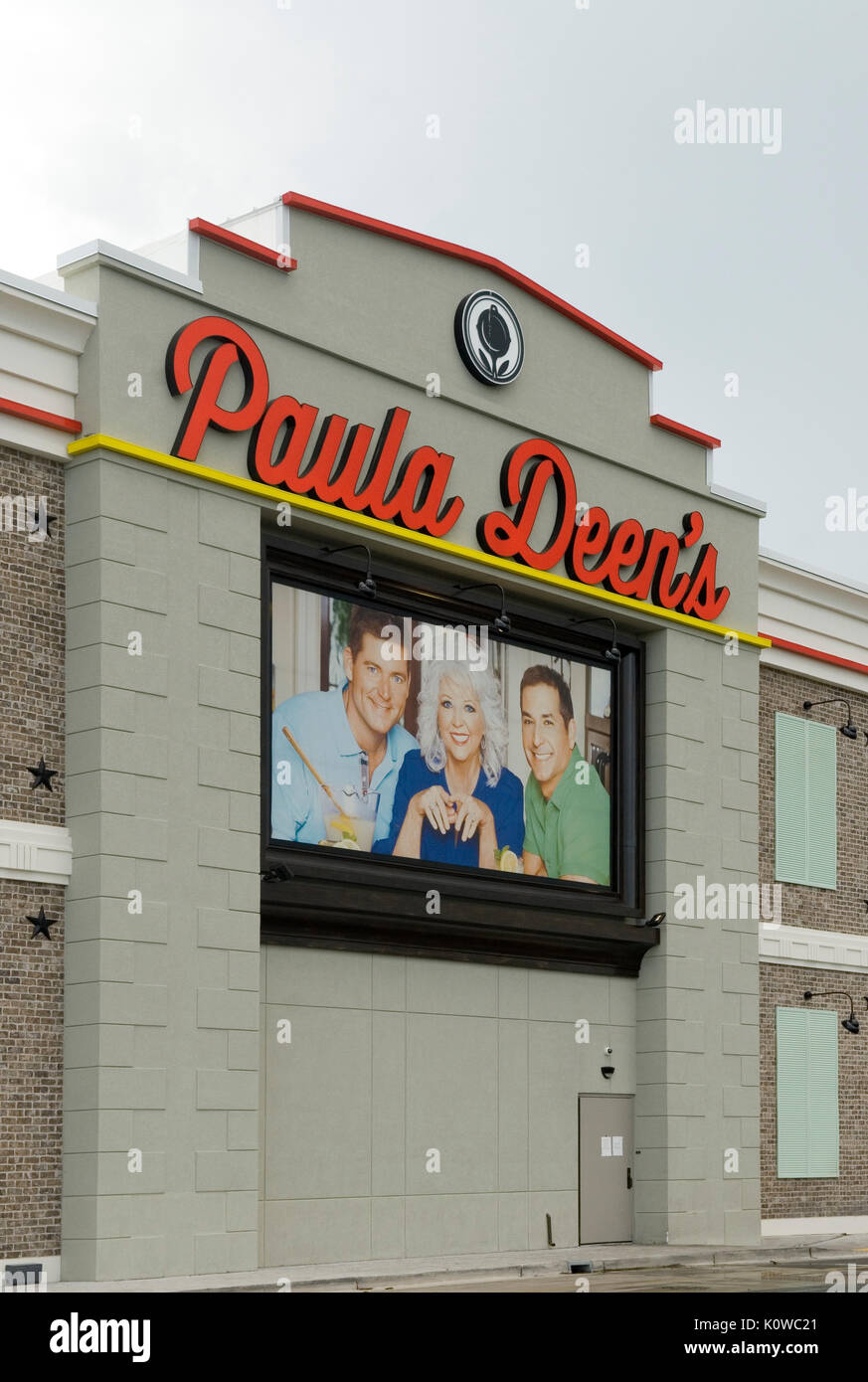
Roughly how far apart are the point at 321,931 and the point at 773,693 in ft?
33.4

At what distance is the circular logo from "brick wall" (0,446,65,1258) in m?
6.33

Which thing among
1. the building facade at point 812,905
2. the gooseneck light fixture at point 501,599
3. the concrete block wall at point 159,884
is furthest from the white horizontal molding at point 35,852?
the building facade at point 812,905

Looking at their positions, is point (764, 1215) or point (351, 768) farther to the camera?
point (764, 1215)

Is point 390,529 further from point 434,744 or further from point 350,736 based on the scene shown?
point 434,744

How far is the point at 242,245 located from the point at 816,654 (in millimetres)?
12627

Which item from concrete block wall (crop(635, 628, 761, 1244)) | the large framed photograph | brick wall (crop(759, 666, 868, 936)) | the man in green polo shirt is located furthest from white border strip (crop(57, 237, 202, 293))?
brick wall (crop(759, 666, 868, 936))

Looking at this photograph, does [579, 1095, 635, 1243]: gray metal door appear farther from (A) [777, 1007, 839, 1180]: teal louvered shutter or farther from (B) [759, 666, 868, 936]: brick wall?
(B) [759, 666, 868, 936]: brick wall

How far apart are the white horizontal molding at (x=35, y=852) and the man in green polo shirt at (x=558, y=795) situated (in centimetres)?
740

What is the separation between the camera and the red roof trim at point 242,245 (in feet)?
63.9

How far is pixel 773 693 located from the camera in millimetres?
27922

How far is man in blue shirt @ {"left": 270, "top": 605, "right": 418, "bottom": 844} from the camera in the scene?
2027 centimetres

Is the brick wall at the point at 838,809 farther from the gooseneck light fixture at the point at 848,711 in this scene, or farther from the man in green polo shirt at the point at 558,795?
the man in green polo shirt at the point at 558,795
